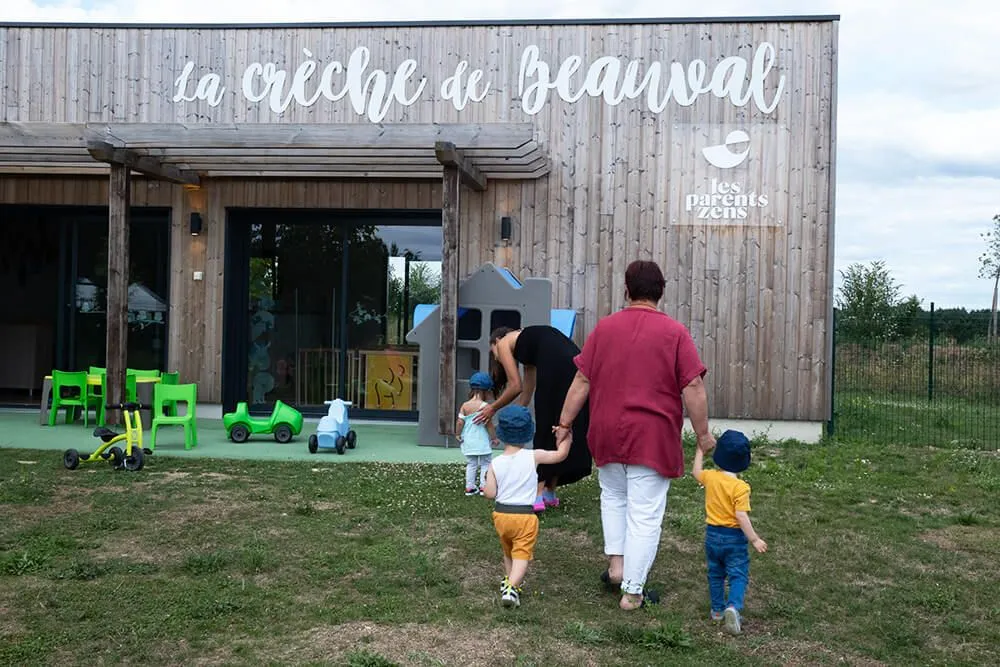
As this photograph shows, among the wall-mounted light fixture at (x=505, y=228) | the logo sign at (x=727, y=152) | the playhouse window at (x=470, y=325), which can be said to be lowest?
the playhouse window at (x=470, y=325)

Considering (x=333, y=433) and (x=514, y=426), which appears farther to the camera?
(x=333, y=433)

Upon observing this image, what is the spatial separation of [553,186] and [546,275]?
98 centimetres

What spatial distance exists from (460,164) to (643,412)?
18.4 feet

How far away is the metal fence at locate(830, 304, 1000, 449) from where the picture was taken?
37.6 feet

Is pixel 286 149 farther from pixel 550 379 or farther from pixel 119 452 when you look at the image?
pixel 550 379

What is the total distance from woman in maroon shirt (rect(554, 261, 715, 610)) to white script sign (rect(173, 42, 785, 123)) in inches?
271

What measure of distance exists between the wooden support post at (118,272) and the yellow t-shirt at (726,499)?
721 cm

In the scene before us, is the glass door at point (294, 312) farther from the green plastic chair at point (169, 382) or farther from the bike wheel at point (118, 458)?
the bike wheel at point (118, 458)

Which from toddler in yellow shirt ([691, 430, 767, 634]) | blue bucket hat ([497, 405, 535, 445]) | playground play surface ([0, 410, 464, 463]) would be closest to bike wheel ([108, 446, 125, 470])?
playground play surface ([0, 410, 464, 463])

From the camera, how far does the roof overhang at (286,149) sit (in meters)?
9.34

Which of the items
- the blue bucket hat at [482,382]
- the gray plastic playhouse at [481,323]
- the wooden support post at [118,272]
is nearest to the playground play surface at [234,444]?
the gray plastic playhouse at [481,323]

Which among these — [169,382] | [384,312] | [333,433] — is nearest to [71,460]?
[333,433]

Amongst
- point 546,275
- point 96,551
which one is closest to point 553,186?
point 546,275

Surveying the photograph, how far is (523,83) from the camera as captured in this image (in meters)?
11.1
